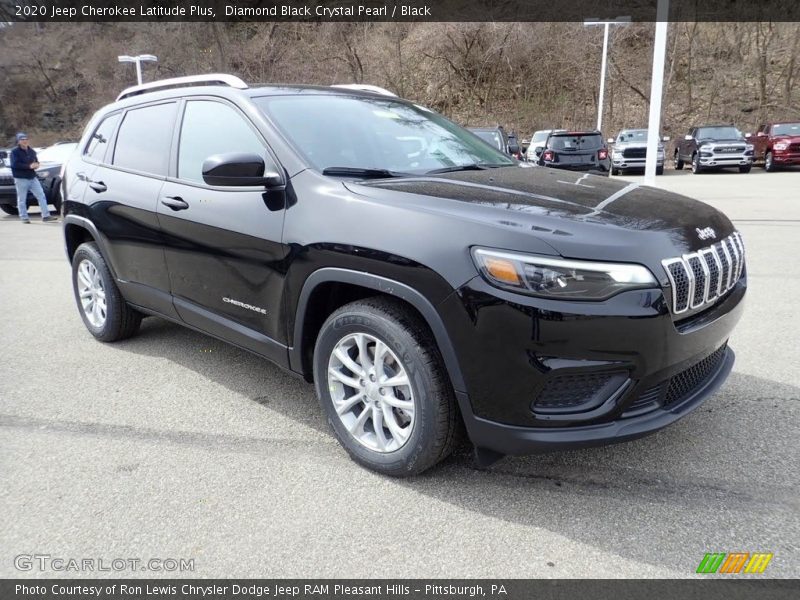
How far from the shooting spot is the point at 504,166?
3.77 m

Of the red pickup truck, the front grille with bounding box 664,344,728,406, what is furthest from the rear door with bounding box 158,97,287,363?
the red pickup truck

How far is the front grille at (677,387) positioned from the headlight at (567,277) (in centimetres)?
45

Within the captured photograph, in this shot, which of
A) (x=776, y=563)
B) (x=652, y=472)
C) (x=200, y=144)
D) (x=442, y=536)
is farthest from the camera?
(x=200, y=144)

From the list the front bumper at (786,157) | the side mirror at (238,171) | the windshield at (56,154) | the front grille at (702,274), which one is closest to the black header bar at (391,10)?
the front bumper at (786,157)

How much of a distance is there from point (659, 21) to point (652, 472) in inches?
350

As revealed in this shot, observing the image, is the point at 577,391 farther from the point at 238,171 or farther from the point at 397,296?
the point at 238,171

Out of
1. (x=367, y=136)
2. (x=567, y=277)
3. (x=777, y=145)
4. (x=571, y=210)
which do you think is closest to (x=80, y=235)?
(x=367, y=136)

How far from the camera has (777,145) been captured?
71.8 feet

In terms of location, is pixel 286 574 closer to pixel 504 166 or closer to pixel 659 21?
pixel 504 166

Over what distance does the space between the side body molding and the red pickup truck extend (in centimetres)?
2371

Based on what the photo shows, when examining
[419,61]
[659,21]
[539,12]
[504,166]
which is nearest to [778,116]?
[539,12]

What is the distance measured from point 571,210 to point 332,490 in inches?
62.2

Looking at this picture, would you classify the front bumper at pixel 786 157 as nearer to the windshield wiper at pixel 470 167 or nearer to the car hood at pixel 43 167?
the car hood at pixel 43 167

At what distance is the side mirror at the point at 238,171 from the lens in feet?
9.76
